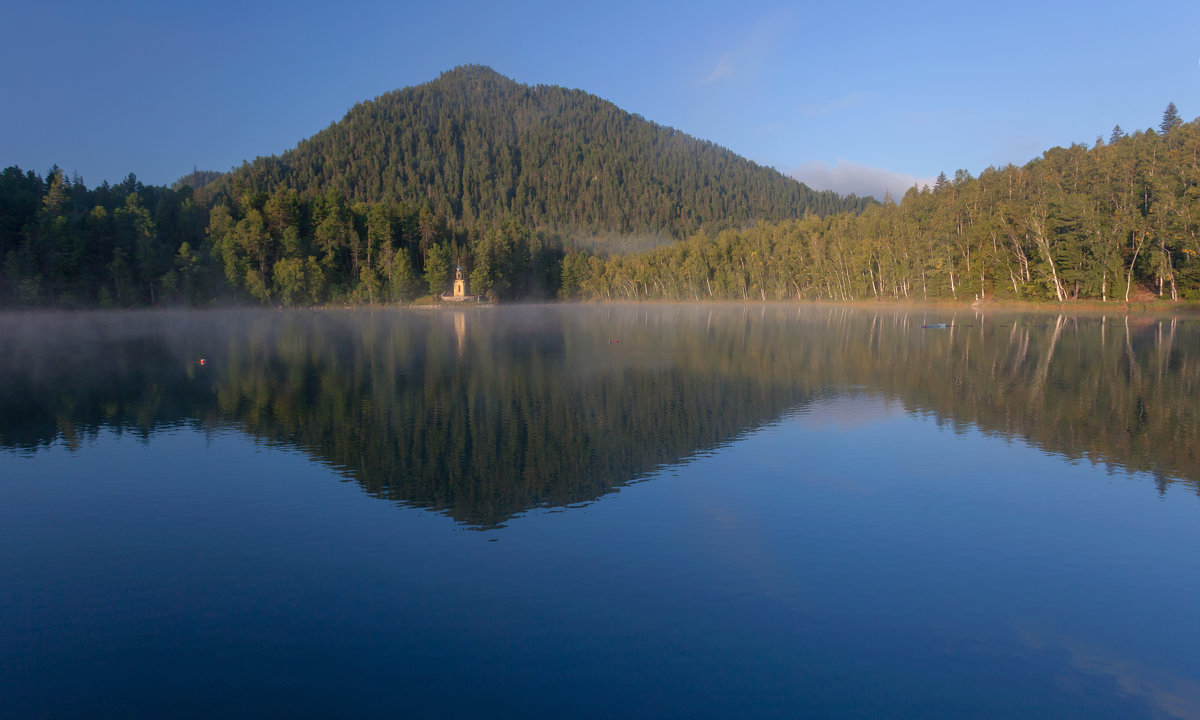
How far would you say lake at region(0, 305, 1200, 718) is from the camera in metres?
7.60

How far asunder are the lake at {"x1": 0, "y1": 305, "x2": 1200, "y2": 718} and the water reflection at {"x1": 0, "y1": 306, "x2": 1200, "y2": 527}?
19 centimetres

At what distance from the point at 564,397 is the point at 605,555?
13643 mm

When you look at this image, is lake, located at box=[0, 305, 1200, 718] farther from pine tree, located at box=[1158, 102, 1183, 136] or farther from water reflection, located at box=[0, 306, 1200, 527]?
pine tree, located at box=[1158, 102, 1183, 136]

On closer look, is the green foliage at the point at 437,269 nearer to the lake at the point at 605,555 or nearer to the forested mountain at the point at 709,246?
the forested mountain at the point at 709,246

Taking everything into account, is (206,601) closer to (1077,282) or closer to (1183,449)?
(1183,449)

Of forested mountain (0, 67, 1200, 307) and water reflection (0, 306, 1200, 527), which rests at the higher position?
forested mountain (0, 67, 1200, 307)

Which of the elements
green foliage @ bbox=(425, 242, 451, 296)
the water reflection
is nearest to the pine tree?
the water reflection

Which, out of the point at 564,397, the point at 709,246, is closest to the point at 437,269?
the point at 709,246

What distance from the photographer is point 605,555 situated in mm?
10859

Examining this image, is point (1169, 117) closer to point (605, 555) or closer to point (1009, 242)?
point (1009, 242)

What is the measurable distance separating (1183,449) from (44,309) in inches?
4986

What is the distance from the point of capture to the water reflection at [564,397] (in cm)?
1617

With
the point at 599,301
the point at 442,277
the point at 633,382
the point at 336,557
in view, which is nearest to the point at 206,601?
the point at 336,557

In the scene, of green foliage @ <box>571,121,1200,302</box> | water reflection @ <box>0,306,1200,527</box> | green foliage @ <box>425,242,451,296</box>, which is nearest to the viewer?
water reflection @ <box>0,306,1200,527</box>
